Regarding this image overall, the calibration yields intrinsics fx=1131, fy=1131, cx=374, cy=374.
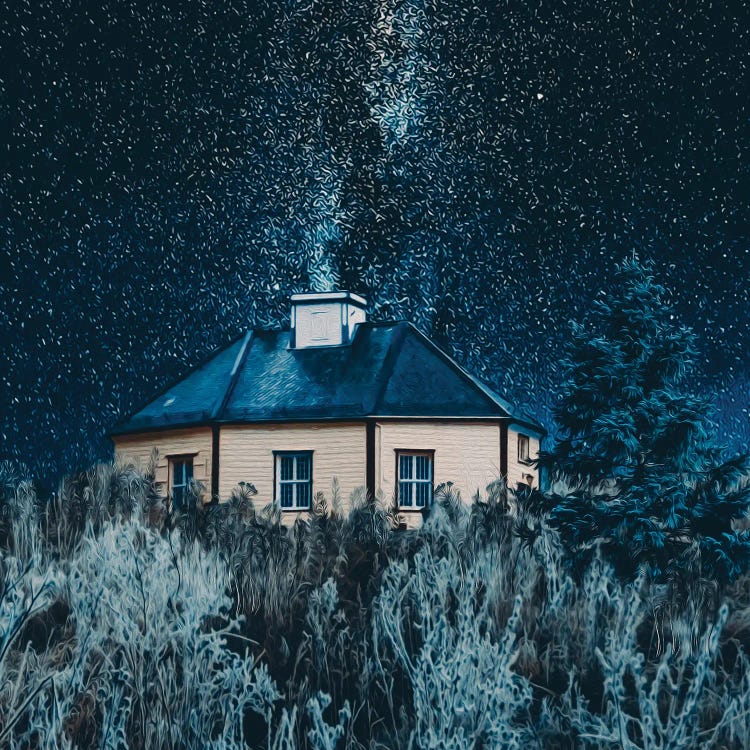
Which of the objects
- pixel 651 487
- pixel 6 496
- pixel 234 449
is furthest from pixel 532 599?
pixel 234 449

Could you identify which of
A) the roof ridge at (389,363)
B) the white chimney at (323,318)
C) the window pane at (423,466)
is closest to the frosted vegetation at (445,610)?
the window pane at (423,466)

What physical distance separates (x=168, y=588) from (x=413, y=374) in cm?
1524

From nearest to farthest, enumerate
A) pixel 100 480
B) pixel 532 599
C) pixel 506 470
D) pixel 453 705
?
pixel 453 705 < pixel 532 599 < pixel 100 480 < pixel 506 470

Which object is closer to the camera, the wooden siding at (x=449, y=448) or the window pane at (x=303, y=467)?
the wooden siding at (x=449, y=448)

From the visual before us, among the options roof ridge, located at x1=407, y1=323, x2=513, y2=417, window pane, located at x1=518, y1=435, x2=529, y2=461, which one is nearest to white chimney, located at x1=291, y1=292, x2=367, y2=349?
roof ridge, located at x1=407, y1=323, x2=513, y2=417

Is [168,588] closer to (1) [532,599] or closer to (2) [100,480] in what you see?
(1) [532,599]

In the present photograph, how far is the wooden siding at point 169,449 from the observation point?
23.1m

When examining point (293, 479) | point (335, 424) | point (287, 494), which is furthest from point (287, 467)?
point (335, 424)

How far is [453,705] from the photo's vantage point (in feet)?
22.5

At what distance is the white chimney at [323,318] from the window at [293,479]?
2.98 m

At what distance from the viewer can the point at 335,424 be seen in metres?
22.5

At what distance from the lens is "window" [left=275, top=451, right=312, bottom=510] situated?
2277 cm

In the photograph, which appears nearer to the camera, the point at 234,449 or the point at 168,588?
the point at 168,588

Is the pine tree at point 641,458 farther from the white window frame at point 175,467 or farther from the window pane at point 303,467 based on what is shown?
the white window frame at point 175,467
